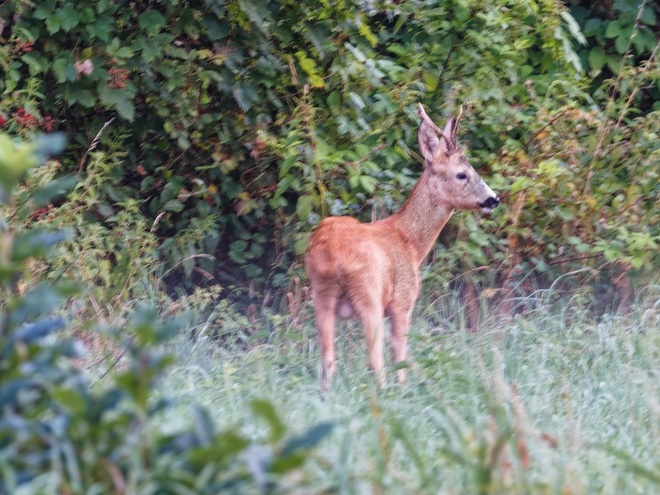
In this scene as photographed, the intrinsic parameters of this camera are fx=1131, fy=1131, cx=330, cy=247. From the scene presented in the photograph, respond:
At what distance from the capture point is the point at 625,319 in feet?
24.0

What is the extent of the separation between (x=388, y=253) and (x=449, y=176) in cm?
91

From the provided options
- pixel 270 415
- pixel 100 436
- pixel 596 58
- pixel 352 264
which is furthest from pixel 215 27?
pixel 270 415

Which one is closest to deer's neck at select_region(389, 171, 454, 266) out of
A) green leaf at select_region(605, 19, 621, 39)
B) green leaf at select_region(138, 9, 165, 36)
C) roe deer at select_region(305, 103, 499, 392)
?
roe deer at select_region(305, 103, 499, 392)

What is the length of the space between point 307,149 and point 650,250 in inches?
106

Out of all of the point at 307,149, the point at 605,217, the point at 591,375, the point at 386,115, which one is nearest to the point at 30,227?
the point at 307,149

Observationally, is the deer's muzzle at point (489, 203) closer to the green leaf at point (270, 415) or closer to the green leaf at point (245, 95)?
the green leaf at point (245, 95)

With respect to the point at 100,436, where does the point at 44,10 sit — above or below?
below

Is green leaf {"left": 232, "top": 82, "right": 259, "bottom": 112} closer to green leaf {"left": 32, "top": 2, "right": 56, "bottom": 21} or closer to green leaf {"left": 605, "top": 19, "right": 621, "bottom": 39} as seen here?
green leaf {"left": 32, "top": 2, "right": 56, "bottom": 21}

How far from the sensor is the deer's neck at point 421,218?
23.3ft

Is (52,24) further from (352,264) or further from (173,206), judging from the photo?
(352,264)

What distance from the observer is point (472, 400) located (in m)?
4.99

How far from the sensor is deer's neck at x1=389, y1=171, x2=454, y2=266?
279 inches

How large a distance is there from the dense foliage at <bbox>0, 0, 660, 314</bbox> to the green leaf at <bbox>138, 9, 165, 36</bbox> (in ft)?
0.04

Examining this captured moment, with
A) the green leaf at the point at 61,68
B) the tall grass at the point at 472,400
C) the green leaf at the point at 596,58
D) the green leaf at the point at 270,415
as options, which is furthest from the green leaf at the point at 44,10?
the green leaf at the point at 270,415
